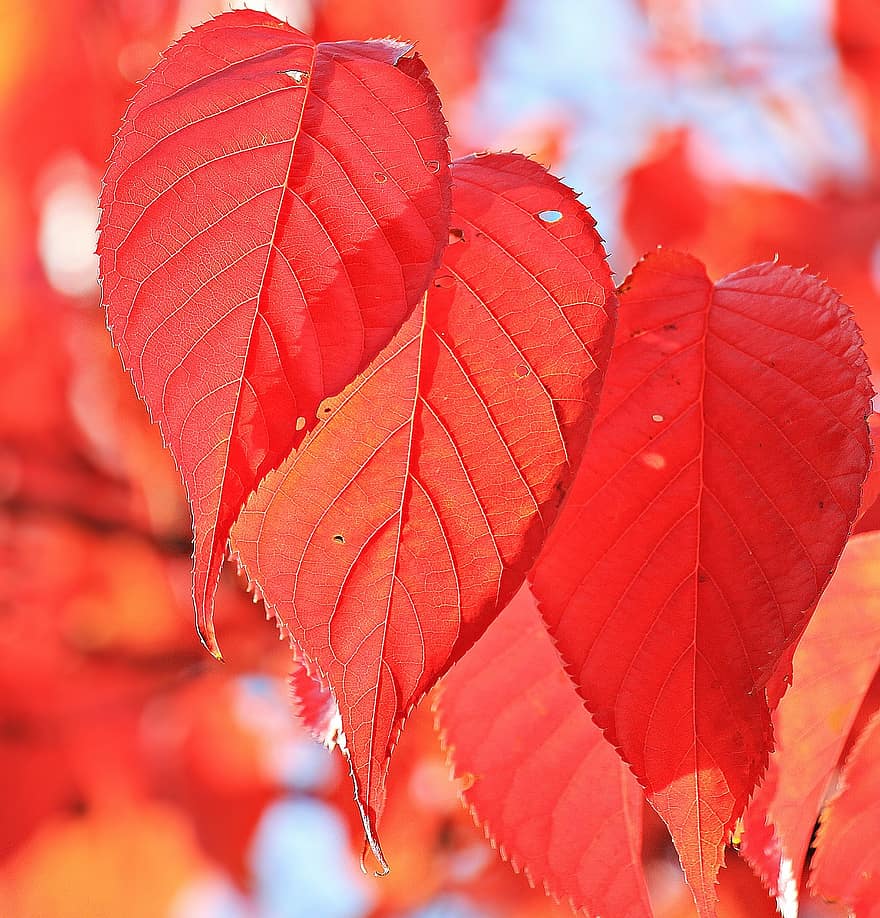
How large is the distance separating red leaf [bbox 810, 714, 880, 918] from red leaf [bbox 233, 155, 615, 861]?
0.86ft

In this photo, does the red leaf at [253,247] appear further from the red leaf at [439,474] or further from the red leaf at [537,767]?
the red leaf at [537,767]

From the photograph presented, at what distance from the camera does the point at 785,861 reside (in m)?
0.43

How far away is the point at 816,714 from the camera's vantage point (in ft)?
1.47

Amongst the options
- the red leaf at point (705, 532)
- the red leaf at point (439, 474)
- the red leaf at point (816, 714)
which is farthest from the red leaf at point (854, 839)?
the red leaf at point (439, 474)

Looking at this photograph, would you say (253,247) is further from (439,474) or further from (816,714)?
(816,714)

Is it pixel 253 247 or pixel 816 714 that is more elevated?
pixel 253 247

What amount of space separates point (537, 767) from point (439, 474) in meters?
0.20

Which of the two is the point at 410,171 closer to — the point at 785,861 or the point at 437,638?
the point at 437,638

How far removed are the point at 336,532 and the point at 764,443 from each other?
0.15m

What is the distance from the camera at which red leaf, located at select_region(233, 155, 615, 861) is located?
0.27m

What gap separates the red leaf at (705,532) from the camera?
0.29m

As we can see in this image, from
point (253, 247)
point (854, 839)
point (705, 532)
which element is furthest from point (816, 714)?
point (253, 247)

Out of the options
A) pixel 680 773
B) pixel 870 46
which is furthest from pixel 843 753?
pixel 870 46

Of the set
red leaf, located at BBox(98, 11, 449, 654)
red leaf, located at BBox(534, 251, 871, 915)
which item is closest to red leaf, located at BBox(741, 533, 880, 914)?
red leaf, located at BBox(534, 251, 871, 915)
